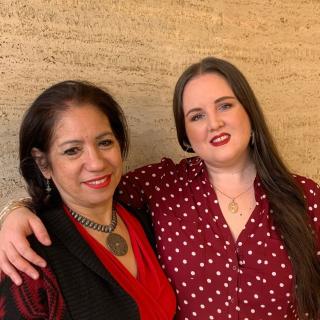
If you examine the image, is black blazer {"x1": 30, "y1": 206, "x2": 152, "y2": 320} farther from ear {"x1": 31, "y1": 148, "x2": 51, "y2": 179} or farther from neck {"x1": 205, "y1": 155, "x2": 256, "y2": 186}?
neck {"x1": 205, "y1": 155, "x2": 256, "y2": 186}

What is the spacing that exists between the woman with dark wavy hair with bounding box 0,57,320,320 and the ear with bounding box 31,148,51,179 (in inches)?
12.0

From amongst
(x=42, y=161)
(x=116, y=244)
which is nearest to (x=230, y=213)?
(x=116, y=244)

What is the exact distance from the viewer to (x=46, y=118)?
1066 millimetres

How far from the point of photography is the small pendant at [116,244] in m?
1.16

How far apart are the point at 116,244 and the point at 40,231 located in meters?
0.27

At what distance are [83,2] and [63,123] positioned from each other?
55 centimetres

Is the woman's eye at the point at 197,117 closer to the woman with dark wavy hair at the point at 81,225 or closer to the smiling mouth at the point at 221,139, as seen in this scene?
the smiling mouth at the point at 221,139

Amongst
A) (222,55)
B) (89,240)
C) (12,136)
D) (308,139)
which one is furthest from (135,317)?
(308,139)

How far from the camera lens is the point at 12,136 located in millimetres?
1334

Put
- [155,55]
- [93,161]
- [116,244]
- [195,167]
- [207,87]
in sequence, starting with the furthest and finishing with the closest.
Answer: [155,55] → [195,167] → [207,87] → [116,244] → [93,161]

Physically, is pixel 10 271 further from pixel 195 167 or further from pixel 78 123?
pixel 195 167

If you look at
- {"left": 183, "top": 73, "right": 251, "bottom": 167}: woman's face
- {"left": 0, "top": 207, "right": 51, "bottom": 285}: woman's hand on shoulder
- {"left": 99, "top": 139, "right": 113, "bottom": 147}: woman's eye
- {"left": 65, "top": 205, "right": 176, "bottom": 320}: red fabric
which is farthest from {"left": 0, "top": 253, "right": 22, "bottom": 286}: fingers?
{"left": 183, "top": 73, "right": 251, "bottom": 167}: woman's face

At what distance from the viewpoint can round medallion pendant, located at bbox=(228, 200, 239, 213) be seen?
1303mm

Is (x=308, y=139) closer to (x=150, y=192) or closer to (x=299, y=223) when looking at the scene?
(x=299, y=223)
